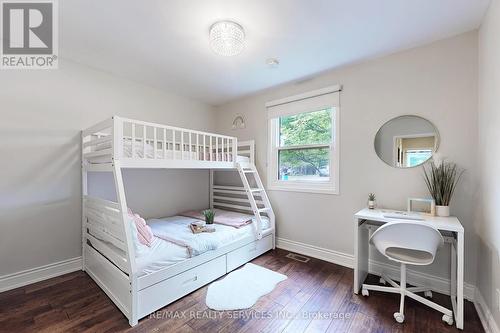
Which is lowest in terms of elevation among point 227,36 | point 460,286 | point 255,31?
point 460,286

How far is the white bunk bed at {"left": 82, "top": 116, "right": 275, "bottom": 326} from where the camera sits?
177 centimetres

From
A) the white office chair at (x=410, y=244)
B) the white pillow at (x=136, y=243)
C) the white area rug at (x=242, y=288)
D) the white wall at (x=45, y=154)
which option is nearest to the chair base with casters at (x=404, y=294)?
the white office chair at (x=410, y=244)

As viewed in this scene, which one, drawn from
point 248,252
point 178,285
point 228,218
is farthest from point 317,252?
point 178,285

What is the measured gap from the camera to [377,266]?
2482 mm

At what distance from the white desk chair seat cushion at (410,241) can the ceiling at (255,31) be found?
5.53 feet

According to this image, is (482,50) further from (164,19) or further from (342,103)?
(164,19)

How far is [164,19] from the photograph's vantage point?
183cm

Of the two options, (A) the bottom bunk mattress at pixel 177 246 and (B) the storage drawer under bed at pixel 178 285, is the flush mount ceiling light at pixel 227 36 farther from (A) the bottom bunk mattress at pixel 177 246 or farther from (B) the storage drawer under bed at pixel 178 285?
(B) the storage drawer under bed at pixel 178 285

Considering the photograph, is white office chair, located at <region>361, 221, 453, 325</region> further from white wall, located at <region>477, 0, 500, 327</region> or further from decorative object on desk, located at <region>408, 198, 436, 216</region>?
decorative object on desk, located at <region>408, 198, 436, 216</region>

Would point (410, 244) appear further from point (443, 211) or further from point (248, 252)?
point (248, 252)

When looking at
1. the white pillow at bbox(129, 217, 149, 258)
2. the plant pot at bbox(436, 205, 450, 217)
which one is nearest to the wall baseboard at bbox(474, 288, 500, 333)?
the plant pot at bbox(436, 205, 450, 217)

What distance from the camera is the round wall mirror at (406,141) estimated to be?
221 cm

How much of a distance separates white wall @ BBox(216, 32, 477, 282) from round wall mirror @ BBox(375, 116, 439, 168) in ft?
0.20

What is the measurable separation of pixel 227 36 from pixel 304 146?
1.77 m
